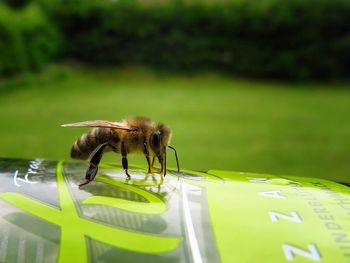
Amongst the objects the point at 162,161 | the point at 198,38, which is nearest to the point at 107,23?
the point at 198,38

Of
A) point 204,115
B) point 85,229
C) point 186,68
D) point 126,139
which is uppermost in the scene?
point 126,139

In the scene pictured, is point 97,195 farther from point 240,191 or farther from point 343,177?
point 343,177

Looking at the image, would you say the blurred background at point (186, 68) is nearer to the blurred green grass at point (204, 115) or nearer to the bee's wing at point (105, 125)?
the blurred green grass at point (204, 115)

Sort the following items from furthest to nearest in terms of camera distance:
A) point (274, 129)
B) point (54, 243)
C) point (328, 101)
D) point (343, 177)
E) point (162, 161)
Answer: point (328, 101)
point (274, 129)
point (343, 177)
point (162, 161)
point (54, 243)

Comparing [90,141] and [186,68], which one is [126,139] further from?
[186,68]

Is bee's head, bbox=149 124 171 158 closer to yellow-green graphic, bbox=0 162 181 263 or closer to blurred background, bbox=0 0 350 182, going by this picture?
yellow-green graphic, bbox=0 162 181 263

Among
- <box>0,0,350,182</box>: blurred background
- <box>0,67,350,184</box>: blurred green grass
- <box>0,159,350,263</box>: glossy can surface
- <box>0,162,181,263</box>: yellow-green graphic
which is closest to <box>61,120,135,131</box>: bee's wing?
<box>0,67,350,184</box>: blurred green grass

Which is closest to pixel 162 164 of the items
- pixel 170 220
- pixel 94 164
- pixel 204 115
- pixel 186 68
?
pixel 94 164
